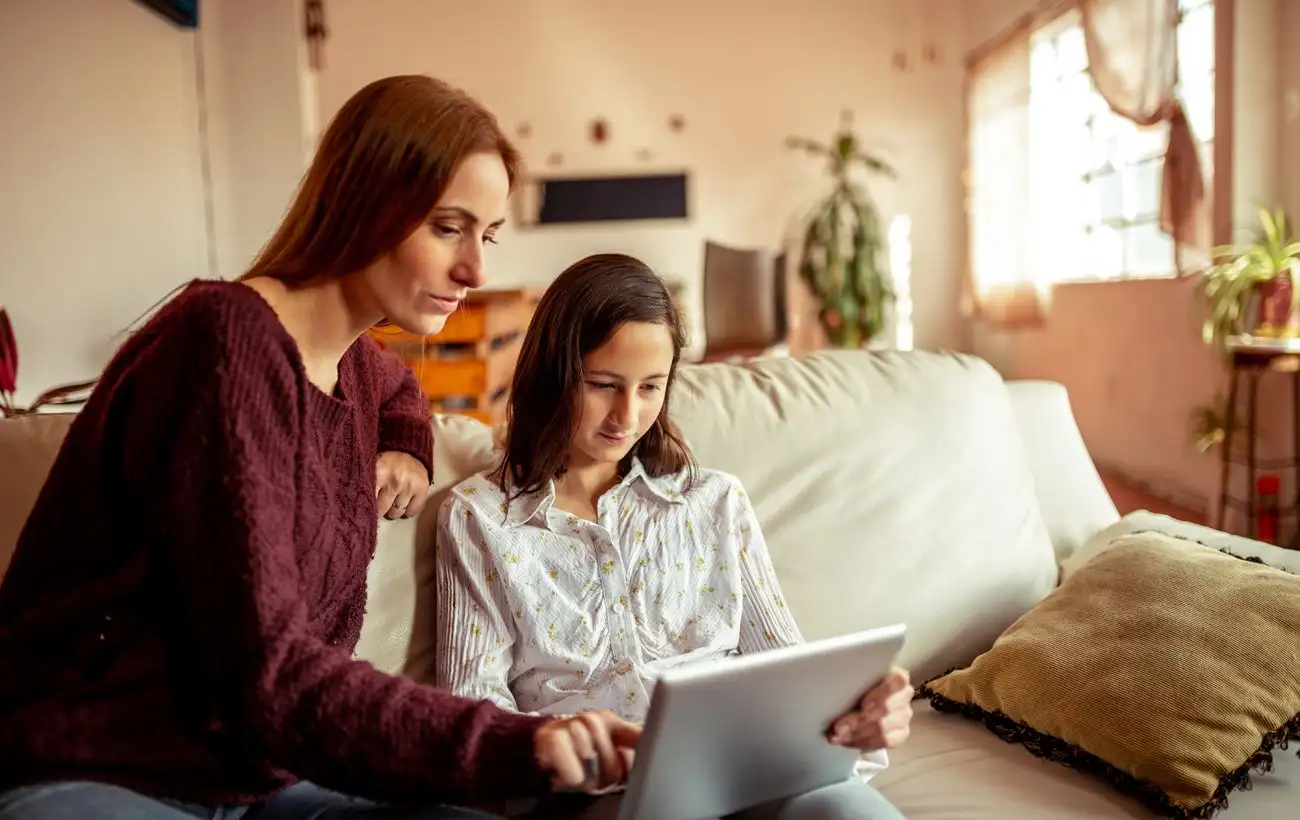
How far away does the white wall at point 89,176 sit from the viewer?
2.76 meters

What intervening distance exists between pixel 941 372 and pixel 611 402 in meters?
0.67

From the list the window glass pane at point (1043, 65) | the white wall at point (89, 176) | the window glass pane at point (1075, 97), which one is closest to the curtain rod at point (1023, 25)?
the window glass pane at point (1043, 65)

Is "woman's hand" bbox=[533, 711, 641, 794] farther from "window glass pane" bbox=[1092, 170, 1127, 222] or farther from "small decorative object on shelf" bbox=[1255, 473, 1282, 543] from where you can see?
"window glass pane" bbox=[1092, 170, 1127, 222]

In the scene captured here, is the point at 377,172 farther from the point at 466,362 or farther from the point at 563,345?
the point at 466,362

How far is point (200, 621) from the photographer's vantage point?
0.80 m

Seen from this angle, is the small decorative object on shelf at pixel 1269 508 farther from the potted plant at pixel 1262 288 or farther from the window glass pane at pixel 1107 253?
the window glass pane at pixel 1107 253

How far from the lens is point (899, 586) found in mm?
1466

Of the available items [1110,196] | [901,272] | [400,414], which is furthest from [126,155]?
[901,272]

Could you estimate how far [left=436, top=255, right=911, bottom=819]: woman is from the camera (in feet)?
3.85

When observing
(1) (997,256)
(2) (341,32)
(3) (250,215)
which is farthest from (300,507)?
(2) (341,32)

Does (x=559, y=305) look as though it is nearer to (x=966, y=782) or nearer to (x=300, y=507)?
(x=300, y=507)

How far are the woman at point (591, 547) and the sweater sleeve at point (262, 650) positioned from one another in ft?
1.13

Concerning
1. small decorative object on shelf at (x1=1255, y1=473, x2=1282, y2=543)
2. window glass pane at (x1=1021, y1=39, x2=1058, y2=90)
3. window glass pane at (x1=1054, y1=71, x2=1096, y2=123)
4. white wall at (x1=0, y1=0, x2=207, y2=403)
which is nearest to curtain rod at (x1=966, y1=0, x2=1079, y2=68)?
window glass pane at (x1=1021, y1=39, x2=1058, y2=90)

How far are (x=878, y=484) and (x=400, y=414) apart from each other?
0.70 m
